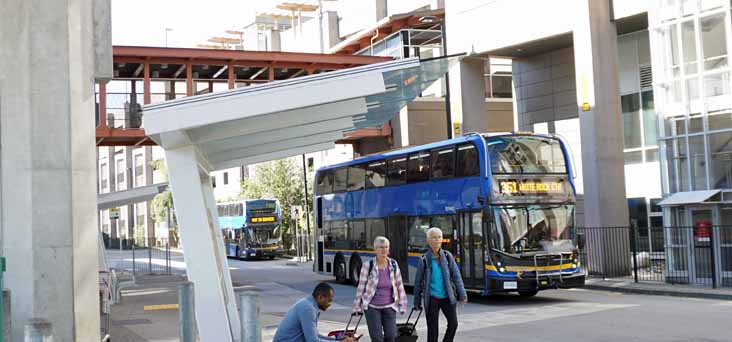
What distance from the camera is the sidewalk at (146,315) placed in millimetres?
16578

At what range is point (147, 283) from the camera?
3344 centimetres

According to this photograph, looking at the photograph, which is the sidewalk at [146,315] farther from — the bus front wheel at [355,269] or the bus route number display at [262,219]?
the bus route number display at [262,219]

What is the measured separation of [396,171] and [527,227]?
5289mm

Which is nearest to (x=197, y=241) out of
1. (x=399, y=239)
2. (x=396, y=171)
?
(x=399, y=239)

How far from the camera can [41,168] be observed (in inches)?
416

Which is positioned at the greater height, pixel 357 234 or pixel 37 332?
pixel 357 234

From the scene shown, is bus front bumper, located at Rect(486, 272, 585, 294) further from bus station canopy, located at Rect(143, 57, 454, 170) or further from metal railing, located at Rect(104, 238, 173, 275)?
metal railing, located at Rect(104, 238, 173, 275)

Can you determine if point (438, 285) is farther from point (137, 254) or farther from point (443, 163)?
point (137, 254)

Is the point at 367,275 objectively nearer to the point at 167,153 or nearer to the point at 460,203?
the point at 167,153

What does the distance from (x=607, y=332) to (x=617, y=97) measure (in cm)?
1626

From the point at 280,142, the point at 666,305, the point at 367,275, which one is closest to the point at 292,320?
the point at 367,275

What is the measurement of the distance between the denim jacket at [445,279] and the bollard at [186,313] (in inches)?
114

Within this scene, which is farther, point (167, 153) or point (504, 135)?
point (504, 135)

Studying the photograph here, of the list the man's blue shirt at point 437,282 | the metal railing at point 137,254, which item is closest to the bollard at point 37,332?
the man's blue shirt at point 437,282
